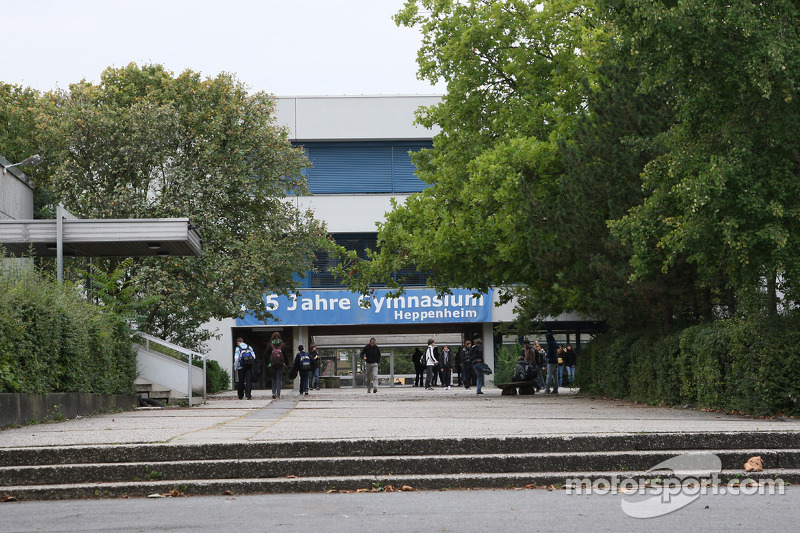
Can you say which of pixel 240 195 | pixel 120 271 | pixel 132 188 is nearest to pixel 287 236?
pixel 240 195

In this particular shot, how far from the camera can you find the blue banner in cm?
4222

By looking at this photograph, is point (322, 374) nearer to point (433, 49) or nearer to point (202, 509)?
point (433, 49)

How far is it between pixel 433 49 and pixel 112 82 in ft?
33.3

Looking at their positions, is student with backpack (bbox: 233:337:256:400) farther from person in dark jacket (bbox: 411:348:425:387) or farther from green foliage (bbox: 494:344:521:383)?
green foliage (bbox: 494:344:521:383)

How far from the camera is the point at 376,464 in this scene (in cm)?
902

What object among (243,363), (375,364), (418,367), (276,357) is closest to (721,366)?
(276,357)

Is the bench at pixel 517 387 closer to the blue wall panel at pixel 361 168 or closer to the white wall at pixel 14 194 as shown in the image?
the white wall at pixel 14 194

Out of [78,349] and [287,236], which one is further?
[287,236]

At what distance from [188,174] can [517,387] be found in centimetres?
1095

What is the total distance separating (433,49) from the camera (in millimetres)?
28453

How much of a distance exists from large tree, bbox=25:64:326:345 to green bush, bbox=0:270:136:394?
27.8 feet

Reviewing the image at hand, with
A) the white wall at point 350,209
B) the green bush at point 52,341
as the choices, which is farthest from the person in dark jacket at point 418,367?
the green bush at point 52,341

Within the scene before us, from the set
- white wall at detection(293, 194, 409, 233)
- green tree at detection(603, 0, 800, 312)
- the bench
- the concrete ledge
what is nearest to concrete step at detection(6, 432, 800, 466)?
the concrete ledge

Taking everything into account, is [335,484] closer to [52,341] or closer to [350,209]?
[52,341]
